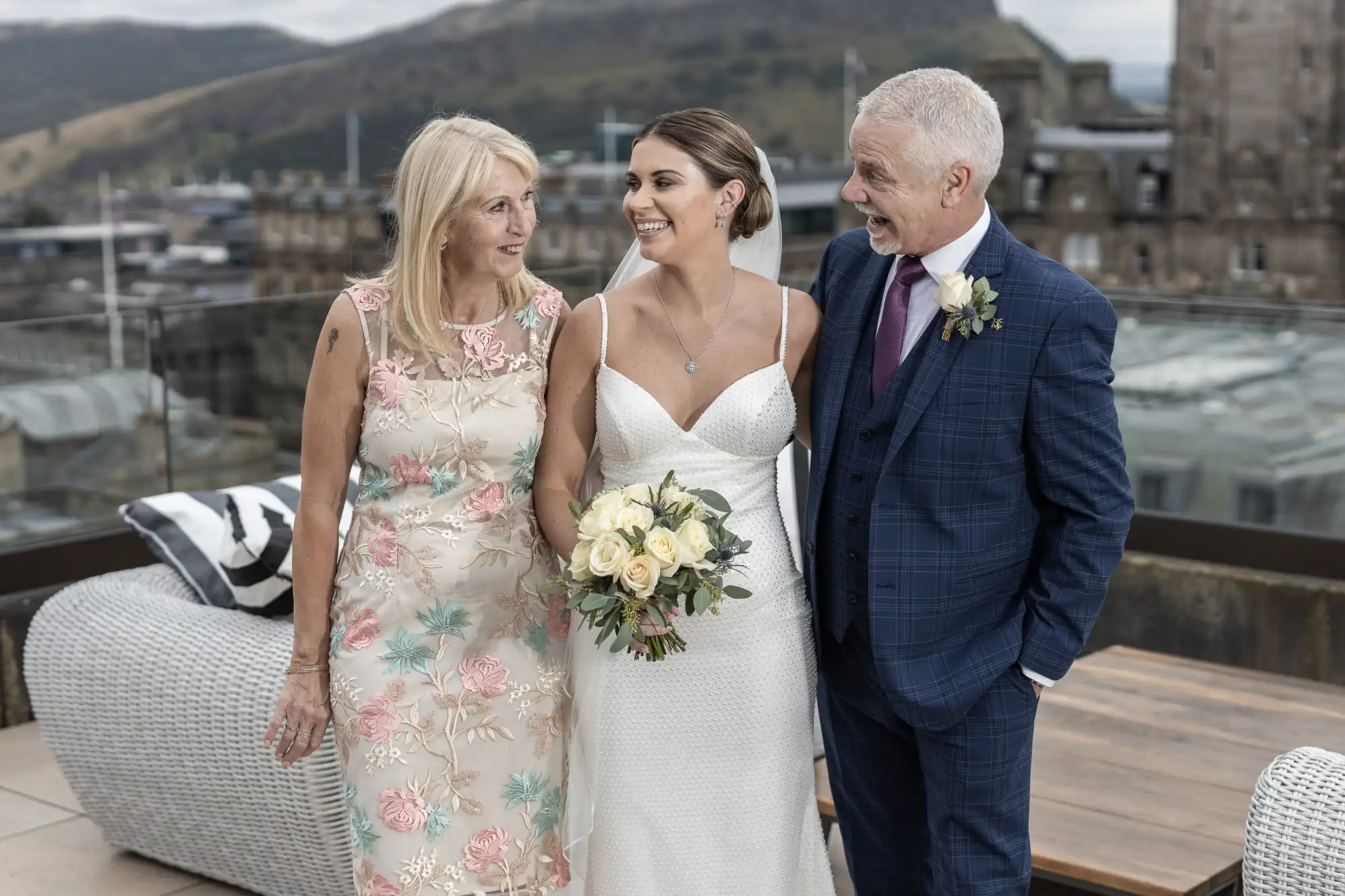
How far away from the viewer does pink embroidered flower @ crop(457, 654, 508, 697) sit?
2.39m

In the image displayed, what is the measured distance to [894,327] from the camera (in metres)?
2.26

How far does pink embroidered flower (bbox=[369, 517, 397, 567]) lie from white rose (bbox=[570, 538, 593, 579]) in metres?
0.36

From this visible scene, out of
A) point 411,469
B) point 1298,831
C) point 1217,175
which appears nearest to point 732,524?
point 411,469

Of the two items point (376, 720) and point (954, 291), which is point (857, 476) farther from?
point (376, 720)

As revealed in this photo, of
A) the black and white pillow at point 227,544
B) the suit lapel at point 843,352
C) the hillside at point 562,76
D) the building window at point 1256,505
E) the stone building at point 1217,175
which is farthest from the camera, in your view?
the hillside at point 562,76

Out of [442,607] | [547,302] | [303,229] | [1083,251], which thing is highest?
[547,302]

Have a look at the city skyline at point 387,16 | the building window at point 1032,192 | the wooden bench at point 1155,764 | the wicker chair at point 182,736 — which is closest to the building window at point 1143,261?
the building window at point 1032,192

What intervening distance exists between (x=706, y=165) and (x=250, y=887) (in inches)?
80.5

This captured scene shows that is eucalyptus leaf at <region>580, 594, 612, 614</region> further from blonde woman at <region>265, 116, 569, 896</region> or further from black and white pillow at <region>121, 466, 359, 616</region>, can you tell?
black and white pillow at <region>121, 466, 359, 616</region>

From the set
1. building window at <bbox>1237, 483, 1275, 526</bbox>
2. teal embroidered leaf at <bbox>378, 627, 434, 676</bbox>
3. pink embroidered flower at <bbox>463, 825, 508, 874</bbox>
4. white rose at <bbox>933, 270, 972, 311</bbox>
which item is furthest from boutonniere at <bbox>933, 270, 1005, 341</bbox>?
building window at <bbox>1237, 483, 1275, 526</bbox>

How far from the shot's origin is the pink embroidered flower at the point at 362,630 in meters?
2.35

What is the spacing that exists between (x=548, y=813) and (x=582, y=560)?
575 millimetres

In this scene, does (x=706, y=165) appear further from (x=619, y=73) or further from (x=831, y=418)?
(x=619, y=73)

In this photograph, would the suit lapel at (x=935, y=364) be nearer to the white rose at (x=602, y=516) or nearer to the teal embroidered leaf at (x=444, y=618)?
the white rose at (x=602, y=516)
